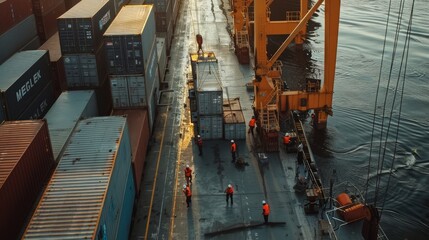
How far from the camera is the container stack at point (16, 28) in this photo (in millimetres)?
29047

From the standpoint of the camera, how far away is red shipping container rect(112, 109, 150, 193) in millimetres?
24953

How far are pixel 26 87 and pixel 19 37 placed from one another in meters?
7.76

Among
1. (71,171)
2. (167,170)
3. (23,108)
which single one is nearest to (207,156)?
(167,170)

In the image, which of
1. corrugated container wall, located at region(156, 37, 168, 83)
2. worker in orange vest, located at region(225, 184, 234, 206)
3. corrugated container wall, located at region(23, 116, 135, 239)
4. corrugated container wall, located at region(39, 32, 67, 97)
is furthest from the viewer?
corrugated container wall, located at region(156, 37, 168, 83)

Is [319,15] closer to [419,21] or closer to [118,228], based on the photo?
[419,21]

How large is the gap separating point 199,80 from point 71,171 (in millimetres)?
15252

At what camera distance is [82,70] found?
29.3 meters

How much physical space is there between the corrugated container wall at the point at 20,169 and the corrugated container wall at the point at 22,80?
4.05 metres

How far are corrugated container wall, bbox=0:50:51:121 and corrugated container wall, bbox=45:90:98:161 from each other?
1.46m

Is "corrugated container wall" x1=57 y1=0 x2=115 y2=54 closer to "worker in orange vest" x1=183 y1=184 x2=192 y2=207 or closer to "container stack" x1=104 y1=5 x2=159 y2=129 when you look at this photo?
"container stack" x1=104 y1=5 x2=159 y2=129

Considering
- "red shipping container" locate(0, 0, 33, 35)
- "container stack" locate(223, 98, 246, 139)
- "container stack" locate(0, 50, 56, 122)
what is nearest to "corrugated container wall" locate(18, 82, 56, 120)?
"container stack" locate(0, 50, 56, 122)

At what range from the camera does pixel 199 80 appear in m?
31.2

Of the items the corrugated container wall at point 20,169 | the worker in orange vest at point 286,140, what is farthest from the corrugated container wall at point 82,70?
the worker in orange vest at point 286,140

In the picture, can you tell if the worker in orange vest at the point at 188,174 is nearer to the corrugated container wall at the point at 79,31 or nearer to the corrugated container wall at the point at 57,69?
the corrugated container wall at the point at 79,31
